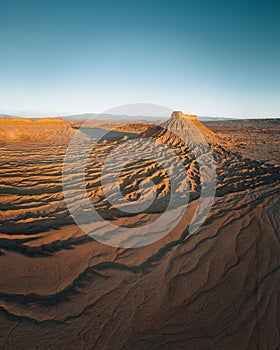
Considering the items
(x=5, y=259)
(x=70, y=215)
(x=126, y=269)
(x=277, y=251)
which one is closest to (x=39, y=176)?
(x=70, y=215)

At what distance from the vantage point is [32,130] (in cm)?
1842

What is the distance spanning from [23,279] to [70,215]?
1563mm

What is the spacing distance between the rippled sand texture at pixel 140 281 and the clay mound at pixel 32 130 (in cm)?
1322

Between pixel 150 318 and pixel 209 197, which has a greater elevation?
pixel 209 197

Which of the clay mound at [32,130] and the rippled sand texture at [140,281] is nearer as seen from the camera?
the rippled sand texture at [140,281]

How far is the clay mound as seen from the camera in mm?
15795

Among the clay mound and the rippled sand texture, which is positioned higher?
the clay mound

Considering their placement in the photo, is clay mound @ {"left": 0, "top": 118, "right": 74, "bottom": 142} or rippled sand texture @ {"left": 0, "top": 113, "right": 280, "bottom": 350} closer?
rippled sand texture @ {"left": 0, "top": 113, "right": 280, "bottom": 350}

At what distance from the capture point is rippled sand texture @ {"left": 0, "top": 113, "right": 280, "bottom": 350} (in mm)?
1845

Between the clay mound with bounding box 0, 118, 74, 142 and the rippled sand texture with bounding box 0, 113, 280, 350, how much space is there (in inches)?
520

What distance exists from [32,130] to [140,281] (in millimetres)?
19208

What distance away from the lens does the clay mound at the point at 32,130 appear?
15795mm

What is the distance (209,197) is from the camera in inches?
190

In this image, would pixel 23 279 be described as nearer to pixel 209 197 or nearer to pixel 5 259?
pixel 5 259
